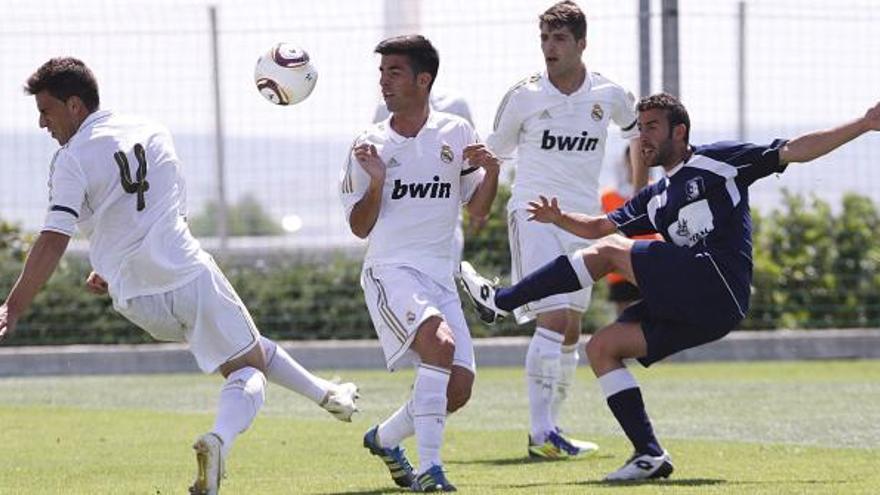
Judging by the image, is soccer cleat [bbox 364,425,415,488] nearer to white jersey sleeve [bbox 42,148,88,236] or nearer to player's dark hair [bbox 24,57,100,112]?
white jersey sleeve [bbox 42,148,88,236]

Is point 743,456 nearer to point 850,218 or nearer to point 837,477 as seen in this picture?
point 837,477

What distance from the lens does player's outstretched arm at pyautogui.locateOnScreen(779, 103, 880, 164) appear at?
899 cm

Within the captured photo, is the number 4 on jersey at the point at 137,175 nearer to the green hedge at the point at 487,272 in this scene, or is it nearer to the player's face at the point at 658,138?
the player's face at the point at 658,138

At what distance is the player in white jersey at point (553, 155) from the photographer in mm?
11016

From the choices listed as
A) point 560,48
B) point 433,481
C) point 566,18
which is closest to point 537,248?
point 560,48

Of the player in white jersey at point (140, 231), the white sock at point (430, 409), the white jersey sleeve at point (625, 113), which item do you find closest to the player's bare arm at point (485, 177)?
the white sock at point (430, 409)

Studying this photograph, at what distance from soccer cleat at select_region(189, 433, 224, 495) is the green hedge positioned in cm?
1008

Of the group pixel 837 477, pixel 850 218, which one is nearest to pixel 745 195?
pixel 837 477

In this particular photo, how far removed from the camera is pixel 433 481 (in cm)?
862

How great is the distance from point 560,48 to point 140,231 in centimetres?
330

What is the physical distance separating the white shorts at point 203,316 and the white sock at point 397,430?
88cm

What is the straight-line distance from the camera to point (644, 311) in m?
9.38

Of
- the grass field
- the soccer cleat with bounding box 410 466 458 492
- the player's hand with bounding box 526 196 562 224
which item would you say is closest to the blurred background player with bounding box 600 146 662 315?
the grass field

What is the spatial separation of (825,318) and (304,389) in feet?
34.3
